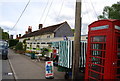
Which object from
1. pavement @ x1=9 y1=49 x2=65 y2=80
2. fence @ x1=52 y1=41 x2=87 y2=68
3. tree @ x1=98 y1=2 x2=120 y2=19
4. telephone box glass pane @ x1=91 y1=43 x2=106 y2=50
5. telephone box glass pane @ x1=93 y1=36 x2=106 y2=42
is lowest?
pavement @ x1=9 y1=49 x2=65 y2=80

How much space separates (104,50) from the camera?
4.77 metres

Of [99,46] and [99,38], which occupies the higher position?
[99,38]

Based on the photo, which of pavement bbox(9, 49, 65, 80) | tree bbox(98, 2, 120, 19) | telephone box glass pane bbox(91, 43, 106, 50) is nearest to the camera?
telephone box glass pane bbox(91, 43, 106, 50)

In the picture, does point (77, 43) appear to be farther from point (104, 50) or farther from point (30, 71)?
point (30, 71)

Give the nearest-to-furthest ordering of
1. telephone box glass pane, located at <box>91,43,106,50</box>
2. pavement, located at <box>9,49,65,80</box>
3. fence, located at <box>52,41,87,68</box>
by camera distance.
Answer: telephone box glass pane, located at <box>91,43,106,50</box> < fence, located at <box>52,41,87,68</box> < pavement, located at <box>9,49,65,80</box>

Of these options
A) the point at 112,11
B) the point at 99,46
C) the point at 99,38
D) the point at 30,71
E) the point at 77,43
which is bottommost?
the point at 30,71

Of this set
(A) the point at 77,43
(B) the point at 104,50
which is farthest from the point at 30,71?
(B) the point at 104,50

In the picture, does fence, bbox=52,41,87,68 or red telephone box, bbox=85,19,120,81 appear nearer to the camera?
red telephone box, bbox=85,19,120,81

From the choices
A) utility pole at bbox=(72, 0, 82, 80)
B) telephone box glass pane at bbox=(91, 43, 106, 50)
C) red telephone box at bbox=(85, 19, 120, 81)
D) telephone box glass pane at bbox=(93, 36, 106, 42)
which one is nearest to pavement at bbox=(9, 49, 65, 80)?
utility pole at bbox=(72, 0, 82, 80)

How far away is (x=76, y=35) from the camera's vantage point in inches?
236

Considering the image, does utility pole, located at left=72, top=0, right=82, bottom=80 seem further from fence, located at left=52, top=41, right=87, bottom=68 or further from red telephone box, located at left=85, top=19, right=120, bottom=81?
fence, located at left=52, top=41, right=87, bottom=68

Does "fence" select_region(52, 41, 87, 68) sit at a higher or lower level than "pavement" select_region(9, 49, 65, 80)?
higher

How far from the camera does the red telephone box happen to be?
4.46m

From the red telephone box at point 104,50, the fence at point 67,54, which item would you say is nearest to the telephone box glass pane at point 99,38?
the red telephone box at point 104,50
